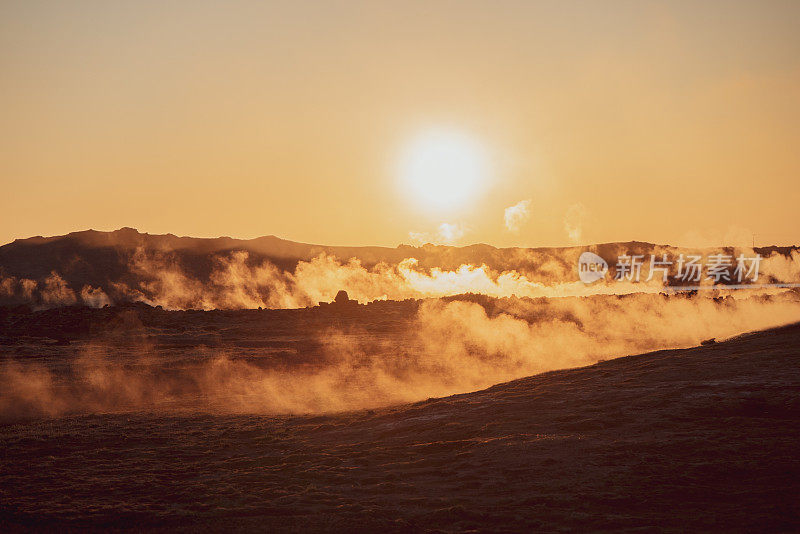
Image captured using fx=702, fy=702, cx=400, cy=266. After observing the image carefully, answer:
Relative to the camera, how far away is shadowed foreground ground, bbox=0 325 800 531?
24.0 feet

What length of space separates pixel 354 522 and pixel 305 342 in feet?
69.2

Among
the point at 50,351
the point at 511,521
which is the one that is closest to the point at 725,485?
the point at 511,521

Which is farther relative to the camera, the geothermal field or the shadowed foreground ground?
the geothermal field

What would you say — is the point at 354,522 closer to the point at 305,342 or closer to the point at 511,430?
the point at 511,430

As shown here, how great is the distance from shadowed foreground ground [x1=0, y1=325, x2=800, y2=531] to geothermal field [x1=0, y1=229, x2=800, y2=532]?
0.04m

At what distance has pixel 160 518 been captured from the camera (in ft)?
26.0

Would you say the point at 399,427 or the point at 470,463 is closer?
the point at 470,463

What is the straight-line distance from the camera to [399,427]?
11680mm

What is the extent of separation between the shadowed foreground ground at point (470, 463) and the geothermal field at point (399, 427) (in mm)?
38

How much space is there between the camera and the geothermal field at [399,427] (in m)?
7.59

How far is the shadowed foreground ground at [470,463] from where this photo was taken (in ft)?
24.0

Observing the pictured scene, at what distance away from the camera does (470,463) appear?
9227 millimetres

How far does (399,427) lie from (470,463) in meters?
2.63

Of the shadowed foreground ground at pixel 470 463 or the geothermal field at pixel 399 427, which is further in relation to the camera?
the geothermal field at pixel 399 427
